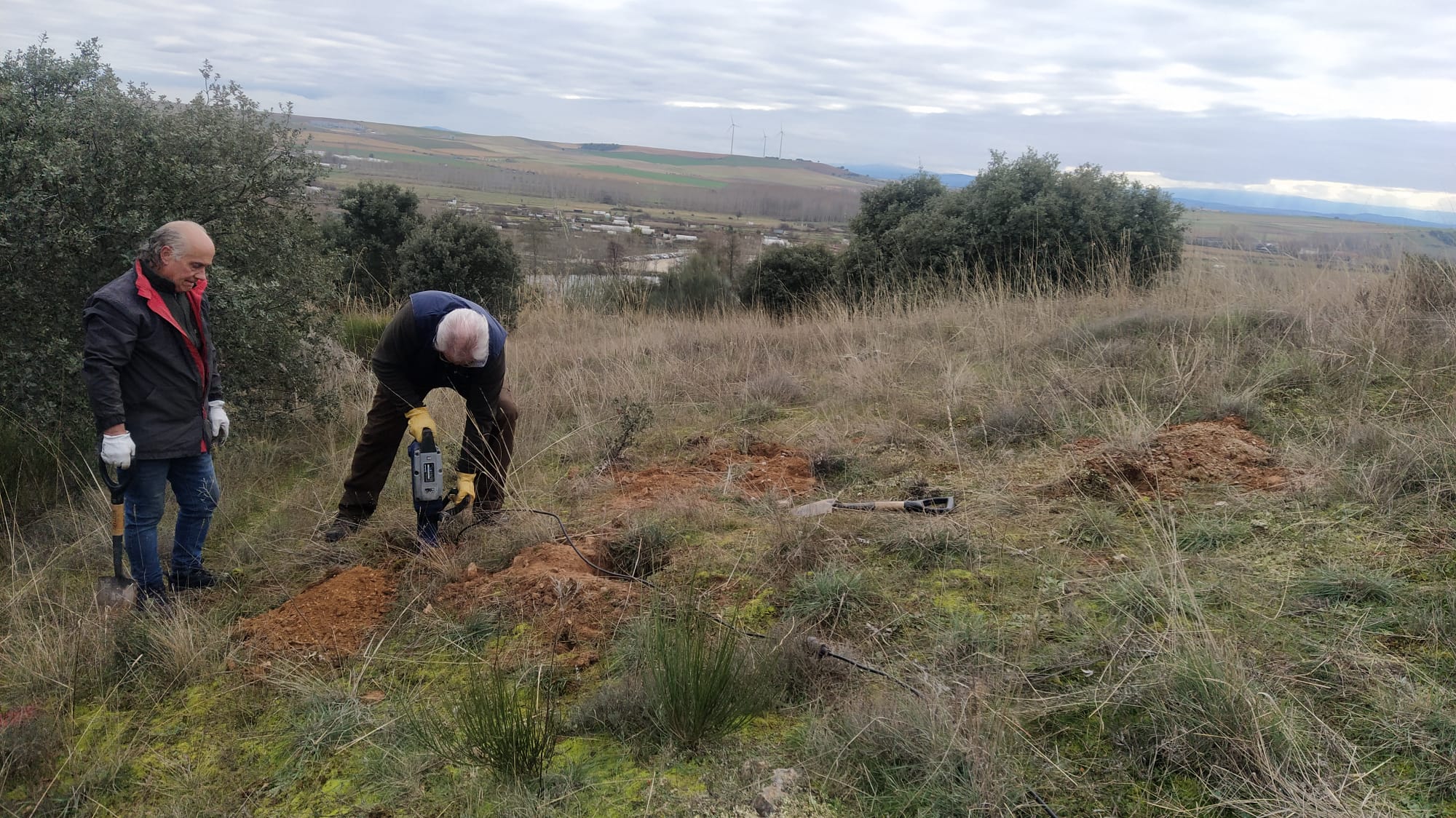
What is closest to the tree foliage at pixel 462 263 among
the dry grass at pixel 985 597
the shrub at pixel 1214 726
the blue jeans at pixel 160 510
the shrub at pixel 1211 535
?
the dry grass at pixel 985 597

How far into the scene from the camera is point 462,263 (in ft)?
42.2

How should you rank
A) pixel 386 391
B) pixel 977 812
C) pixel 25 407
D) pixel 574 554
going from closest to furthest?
pixel 977 812
pixel 574 554
pixel 386 391
pixel 25 407

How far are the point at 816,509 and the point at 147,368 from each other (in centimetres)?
309

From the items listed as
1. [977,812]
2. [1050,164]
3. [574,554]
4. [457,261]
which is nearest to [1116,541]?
[977,812]

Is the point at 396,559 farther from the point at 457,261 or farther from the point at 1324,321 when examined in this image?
the point at 457,261

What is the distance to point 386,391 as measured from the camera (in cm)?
454

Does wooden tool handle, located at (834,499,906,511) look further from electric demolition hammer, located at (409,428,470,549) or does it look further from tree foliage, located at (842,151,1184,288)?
tree foliage, located at (842,151,1184,288)

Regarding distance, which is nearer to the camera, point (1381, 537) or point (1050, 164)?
point (1381, 537)

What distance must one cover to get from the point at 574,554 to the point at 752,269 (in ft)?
39.9

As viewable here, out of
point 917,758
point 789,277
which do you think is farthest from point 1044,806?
point 789,277

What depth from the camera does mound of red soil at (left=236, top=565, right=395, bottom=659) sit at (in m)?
3.43

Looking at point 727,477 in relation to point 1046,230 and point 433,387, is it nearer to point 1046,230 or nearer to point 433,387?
point 433,387

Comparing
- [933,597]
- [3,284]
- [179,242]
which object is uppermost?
[179,242]

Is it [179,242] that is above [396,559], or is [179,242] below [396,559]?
above
